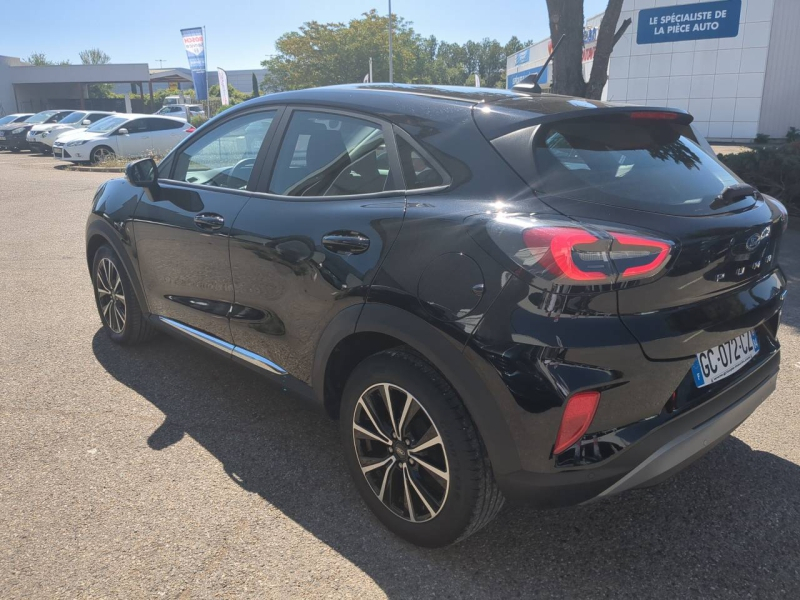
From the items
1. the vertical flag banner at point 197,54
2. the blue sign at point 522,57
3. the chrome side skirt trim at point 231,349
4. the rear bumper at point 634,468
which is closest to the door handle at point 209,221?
the chrome side skirt trim at point 231,349

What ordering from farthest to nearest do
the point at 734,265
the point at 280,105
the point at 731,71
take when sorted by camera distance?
the point at 731,71 < the point at 280,105 < the point at 734,265

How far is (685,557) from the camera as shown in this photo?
2.50m

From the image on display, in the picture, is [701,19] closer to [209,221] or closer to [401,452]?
[209,221]

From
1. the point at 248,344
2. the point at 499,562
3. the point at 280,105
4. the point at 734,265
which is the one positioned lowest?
the point at 499,562

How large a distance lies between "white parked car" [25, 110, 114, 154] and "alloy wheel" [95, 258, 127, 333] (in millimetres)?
23227

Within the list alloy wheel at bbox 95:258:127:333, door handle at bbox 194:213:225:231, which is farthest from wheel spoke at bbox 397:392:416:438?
alloy wheel at bbox 95:258:127:333

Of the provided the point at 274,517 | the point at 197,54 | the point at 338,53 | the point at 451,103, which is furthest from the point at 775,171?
the point at 338,53

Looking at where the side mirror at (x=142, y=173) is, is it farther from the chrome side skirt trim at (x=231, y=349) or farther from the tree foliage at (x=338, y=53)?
the tree foliage at (x=338, y=53)

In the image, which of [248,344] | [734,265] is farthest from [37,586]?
[734,265]

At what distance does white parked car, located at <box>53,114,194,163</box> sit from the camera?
19812 mm

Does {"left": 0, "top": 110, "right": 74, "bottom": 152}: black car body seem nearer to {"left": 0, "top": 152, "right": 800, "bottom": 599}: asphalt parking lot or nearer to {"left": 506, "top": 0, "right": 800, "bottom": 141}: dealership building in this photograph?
{"left": 506, "top": 0, "right": 800, "bottom": 141}: dealership building

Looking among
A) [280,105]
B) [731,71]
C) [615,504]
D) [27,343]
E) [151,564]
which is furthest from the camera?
[731,71]

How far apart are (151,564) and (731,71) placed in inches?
1210

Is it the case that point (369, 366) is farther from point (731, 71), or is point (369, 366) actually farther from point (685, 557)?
point (731, 71)
